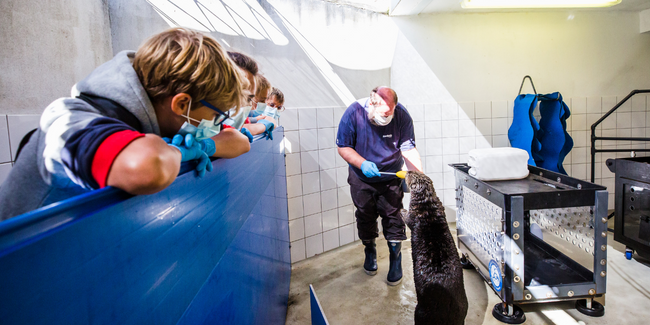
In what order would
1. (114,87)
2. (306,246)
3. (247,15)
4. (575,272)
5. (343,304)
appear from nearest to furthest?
(114,87) < (575,272) < (343,304) < (247,15) < (306,246)

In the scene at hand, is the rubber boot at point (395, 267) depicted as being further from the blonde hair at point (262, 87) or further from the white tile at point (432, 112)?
the white tile at point (432, 112)

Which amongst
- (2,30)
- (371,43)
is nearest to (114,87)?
(2,30)

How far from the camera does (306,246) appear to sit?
123 inches

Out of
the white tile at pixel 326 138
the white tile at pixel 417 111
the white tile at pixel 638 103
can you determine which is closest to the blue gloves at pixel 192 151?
the white tile at pixel 326 138

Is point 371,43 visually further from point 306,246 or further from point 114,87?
point 114,87

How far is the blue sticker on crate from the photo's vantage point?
197cm

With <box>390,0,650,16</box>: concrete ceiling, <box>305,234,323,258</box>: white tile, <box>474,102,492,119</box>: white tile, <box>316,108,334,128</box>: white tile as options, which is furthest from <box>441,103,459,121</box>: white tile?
<box>305,234,323,258</box>: white tile

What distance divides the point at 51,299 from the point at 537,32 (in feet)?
15.9

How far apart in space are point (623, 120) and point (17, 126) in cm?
588

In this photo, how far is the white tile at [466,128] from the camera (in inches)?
147

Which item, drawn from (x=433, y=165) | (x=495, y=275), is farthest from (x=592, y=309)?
(x=433, y=165)

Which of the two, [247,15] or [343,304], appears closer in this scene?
[343,304]

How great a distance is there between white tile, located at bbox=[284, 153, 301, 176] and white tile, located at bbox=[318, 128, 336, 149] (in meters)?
0.30

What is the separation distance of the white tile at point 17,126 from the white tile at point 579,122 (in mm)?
5210
